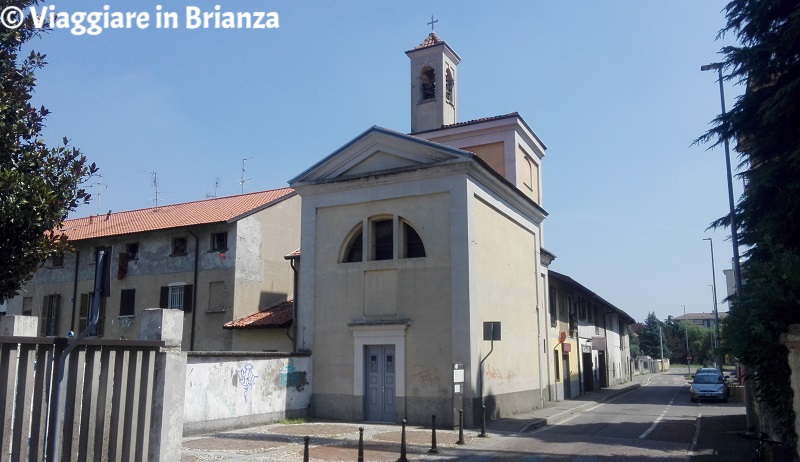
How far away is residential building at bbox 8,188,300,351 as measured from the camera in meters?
26.5

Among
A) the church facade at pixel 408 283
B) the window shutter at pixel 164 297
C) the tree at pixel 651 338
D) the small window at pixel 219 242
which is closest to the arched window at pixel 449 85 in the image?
the church facade at pixel 408 283

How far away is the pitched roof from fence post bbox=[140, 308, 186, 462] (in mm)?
20393

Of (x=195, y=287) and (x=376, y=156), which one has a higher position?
(x=376, y=156)

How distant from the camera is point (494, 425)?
1866 centimetres

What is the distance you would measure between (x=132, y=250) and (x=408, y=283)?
630 inches

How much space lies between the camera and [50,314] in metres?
31.1

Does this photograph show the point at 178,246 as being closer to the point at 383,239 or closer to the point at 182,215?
the point at 182,215

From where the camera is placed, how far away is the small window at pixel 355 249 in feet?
69.6

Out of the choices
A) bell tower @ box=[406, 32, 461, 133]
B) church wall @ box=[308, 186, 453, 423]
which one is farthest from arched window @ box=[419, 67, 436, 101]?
church wall @ box=[308, 186, 453, 423]

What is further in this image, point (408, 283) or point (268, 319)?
point (268, 319)

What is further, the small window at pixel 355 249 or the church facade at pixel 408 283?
the small window at pixel 355 249

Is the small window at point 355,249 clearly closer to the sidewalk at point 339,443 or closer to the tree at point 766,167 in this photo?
the sidewalk at point 339,443

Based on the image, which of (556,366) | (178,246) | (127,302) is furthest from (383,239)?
(127,302)

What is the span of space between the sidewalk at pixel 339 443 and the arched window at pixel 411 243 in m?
5.30
